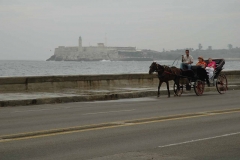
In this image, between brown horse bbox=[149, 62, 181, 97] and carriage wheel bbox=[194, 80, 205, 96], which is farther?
carriage wheel bbox=[194, 80, 205, 96]

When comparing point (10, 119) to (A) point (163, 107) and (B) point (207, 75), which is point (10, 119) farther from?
(B) point (207, 75)

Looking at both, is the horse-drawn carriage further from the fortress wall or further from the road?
the road

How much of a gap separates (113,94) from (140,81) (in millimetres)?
7955

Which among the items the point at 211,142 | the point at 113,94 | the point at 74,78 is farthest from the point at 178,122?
the point at 74,78

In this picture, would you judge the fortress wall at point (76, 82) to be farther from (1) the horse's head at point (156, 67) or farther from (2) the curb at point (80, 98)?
(1) the horse's head at point (156, 67)

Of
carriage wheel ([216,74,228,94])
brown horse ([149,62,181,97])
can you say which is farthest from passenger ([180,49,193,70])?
carriage wheel ([216,74,228,94])

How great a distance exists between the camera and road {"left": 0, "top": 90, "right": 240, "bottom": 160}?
1035cm

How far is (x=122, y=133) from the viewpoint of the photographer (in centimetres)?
1287

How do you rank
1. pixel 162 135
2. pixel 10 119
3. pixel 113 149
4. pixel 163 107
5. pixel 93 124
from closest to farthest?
pixel 113 149
pixel 162 135
pixel 93 124
pixel 10 119
pixel 163 107

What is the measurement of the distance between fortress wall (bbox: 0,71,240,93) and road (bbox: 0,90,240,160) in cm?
720

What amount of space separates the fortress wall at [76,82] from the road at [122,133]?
7197 mm

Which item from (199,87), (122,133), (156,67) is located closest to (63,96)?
(156,67)

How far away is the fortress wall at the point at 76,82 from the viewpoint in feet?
88.0

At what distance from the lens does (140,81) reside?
1305 inches
